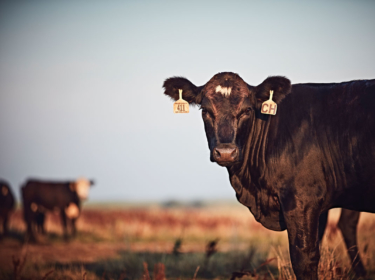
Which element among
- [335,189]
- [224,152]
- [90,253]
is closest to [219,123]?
[224,152]

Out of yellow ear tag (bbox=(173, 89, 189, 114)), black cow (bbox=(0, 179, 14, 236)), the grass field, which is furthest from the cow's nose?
black cow (bbox=(0, 179, 14, 236))

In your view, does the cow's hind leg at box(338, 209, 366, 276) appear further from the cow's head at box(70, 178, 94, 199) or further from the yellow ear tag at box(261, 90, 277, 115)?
the cow's head at box(70, 178, 94, 199)

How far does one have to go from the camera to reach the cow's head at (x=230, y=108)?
5031 millimetres

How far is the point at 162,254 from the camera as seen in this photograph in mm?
9617

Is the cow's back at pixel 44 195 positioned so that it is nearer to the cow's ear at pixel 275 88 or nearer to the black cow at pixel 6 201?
the black cow at pixel 6 201

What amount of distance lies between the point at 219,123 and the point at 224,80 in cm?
70

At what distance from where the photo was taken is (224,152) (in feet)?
16.1

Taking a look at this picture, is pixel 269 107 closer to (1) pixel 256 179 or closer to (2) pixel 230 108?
(2) pixel 230 108

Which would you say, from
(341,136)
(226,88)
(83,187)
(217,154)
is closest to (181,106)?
(226,88)

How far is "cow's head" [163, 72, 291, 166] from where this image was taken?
5.03 m

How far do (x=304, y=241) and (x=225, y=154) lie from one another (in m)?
1.40

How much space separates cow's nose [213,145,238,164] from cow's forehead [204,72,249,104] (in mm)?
733

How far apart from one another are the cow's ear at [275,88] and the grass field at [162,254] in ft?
7.17

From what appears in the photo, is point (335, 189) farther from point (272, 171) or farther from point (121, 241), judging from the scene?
point (121, 241)
